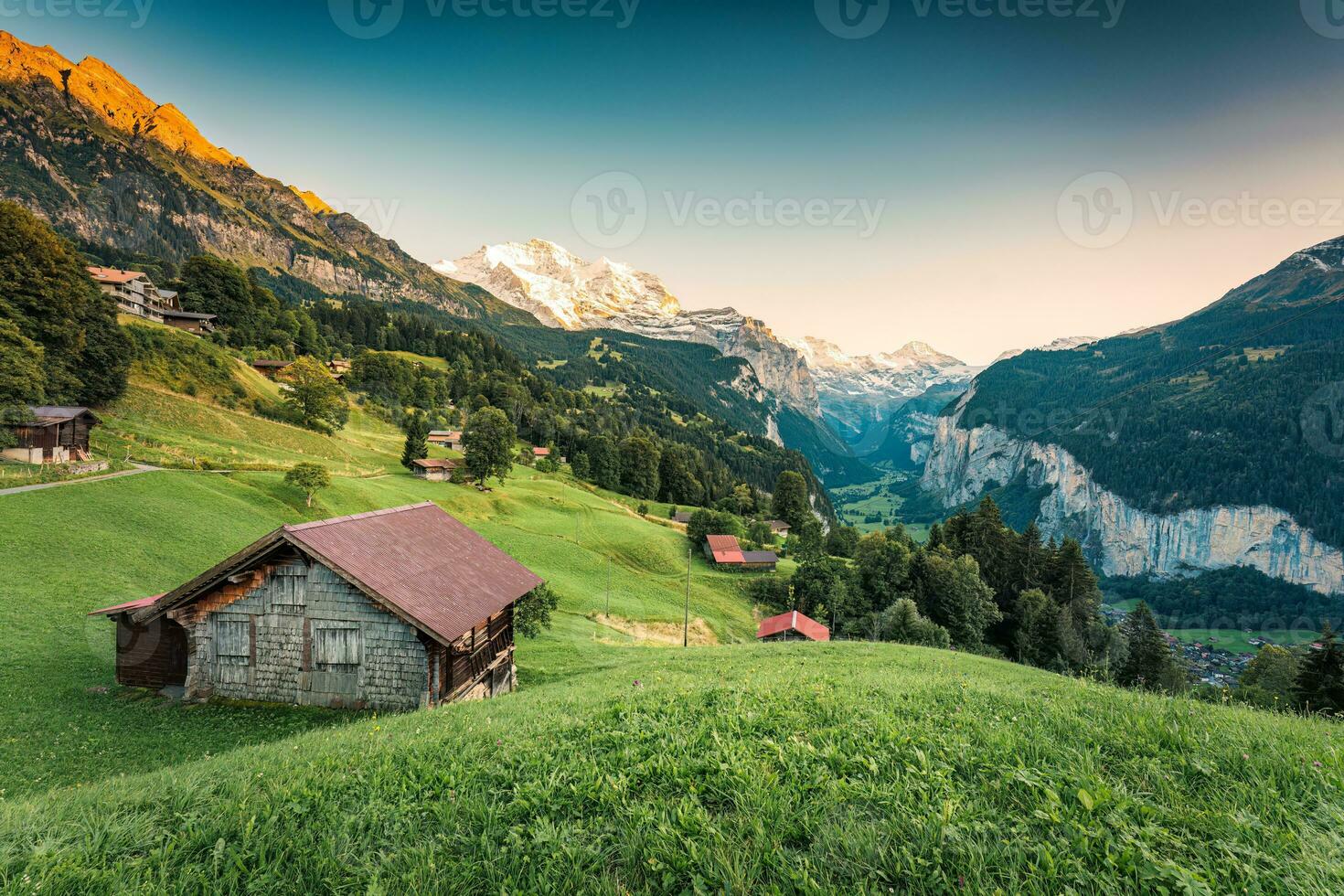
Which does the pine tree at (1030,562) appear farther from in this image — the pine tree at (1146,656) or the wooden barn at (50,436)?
the wooden barn at (50,436)

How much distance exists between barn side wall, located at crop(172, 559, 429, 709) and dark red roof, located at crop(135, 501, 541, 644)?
75 centimetres

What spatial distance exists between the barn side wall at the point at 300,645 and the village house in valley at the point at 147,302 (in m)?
81.0

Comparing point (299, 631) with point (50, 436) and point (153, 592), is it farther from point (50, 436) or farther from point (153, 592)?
point (50, 436)

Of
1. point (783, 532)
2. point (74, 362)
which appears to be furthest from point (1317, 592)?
point (74, 362)

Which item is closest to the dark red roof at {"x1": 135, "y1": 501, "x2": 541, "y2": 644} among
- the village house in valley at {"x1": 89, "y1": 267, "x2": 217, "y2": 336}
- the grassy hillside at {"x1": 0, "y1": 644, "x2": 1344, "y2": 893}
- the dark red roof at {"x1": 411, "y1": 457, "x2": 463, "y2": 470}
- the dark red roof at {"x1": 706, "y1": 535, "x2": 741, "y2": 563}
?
the grassy hillside at {"x1": 0, "y1": 644, "x2": 1344, "y2": 893}

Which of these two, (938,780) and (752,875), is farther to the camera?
(938,780)

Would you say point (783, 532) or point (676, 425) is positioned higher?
point (676, 425)

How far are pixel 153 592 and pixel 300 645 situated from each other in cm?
1335

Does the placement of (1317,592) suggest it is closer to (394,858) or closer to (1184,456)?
(1184,456)

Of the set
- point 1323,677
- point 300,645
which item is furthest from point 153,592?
point 1323,677

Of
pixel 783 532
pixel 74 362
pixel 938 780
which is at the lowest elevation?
pixel 783 532

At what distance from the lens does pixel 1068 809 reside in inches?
177

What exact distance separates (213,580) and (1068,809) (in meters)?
21.2

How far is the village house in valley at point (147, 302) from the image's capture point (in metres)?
75.3
